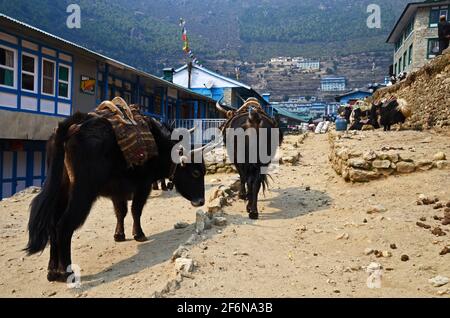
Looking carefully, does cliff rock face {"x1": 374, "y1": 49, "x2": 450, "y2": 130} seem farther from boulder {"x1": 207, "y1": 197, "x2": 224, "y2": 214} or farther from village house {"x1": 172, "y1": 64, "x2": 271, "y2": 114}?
village house {"x1": 172, "y1": 64, "x2": 271, "y2": 114}

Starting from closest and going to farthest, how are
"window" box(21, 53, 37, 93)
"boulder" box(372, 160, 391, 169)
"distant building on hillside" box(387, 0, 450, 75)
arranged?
"boulder" box(372, 160, 391, 169)
"window" box(21, 53, 37, 93)
"distant building on hillside" box(387, 0, 450, 75)

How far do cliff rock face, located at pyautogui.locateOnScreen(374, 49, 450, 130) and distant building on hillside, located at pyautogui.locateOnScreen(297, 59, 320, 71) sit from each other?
8971 cm

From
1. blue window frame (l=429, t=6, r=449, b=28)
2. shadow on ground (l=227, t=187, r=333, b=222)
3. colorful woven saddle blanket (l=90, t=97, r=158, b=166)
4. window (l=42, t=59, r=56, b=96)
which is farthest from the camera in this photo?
blue window frame (l=429, t=6, r=449, b=28)

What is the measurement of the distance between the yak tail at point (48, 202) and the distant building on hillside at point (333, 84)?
85674 mm

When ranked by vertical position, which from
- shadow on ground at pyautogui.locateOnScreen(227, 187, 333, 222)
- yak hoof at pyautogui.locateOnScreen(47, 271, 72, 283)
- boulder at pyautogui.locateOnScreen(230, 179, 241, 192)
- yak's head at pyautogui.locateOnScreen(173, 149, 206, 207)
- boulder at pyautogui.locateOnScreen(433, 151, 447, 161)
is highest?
boulder at pyautogui.locateOnScreen(433, 151, 447, 161)

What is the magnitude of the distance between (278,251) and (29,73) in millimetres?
10424

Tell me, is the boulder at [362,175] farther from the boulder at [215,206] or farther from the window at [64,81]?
the window at [64,81]

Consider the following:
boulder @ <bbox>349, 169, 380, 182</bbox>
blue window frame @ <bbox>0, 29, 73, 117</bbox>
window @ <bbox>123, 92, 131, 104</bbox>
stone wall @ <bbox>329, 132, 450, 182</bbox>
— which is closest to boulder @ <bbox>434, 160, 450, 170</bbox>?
stone wall @ <bbox>329, 132, 450, 182</bbox>

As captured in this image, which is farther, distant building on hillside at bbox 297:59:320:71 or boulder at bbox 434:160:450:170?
distant building on hillside at bbox 297:59:320:71

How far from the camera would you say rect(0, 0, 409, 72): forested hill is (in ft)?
194

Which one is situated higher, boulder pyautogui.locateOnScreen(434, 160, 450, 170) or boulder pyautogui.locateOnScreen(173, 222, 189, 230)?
boulder pyautogui.locateOnScreen(434, 160, 450, 170)

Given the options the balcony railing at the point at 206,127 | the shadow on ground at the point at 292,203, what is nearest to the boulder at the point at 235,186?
the shadow on ground at the point at 292,203

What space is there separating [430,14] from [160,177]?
28.4 meters
